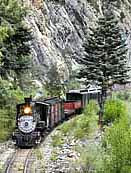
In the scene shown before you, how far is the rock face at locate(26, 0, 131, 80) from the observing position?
48.5 m

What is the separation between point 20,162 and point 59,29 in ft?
126

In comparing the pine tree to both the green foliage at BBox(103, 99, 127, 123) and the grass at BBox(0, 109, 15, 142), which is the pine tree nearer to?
the green foliage at BBox(103, 99, 127, 123)

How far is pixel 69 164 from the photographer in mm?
18641

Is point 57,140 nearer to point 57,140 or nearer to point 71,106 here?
point 57,140

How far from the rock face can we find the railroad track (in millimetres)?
23366

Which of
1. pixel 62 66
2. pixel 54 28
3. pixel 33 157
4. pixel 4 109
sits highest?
pixel 54 28

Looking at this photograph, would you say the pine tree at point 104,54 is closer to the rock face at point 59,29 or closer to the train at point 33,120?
the train at point 33,120

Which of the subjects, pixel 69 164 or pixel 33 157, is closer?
pixel 69 164

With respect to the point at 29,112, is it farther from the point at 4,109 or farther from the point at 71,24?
the point at 71,24

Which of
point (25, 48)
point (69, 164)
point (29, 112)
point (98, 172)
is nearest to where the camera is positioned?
point (98, 172)

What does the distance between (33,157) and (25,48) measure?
13.9 metres

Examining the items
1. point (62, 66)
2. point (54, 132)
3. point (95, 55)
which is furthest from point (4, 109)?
point (62, 66)

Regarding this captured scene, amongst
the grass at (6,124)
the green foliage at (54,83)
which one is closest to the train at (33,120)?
the grass at (6,124)

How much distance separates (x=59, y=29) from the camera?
56500mm
